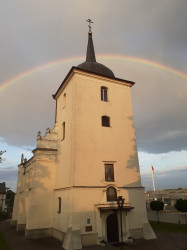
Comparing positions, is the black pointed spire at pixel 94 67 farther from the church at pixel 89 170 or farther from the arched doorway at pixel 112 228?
the arched doorway at pixel 112 228

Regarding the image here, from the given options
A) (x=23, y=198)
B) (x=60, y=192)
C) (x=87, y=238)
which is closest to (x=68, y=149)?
(x=60, y=192)

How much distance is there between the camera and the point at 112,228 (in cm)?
1767

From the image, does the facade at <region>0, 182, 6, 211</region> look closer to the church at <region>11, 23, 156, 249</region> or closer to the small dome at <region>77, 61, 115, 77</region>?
the church at <region>11, 23, 156, 249</region>

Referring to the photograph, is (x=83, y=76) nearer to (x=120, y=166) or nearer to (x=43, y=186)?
(x=120, y=166)

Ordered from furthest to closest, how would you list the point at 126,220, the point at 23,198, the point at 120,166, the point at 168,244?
the point at 23,198 → the point at 120,166 → the point at 126,220 → the point at 168,244

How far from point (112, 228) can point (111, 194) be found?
9.72 feet

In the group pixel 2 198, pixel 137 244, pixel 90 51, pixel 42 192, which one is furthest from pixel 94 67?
pixel 2 198

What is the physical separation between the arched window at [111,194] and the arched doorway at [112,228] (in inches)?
58.8

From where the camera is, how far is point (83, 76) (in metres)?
22.1

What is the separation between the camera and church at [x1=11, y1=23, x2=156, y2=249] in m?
17.2

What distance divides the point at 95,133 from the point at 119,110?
468 cm

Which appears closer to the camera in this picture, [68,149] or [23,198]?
[68,149]

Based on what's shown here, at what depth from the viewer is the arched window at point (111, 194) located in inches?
724

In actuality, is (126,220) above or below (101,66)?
below
